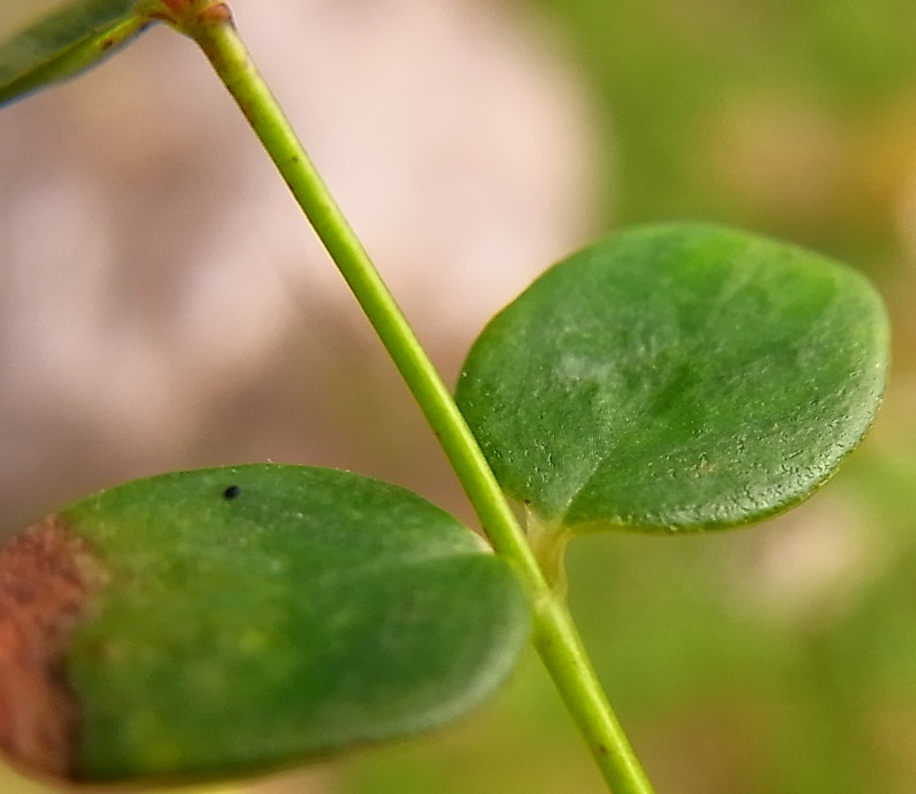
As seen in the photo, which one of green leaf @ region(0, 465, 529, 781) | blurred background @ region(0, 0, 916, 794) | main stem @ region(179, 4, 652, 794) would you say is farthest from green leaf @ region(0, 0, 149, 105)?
blurred background @ region(0, 0, 916, 794)

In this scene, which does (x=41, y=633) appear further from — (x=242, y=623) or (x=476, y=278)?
(x=476, y=278)

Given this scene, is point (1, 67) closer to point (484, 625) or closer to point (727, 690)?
point (484, 625)

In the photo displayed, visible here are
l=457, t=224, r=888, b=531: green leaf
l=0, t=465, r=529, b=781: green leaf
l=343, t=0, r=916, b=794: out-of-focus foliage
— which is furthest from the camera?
l=343, t=0, r=916, b=794: out-of-focus foliage

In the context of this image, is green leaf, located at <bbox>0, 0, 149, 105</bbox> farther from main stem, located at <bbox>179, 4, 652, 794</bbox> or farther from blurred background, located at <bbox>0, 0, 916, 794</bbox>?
blurred background, located at <bbox>0, 0, 916, 794</bbox>

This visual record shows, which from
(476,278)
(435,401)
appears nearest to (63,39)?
(435,401)

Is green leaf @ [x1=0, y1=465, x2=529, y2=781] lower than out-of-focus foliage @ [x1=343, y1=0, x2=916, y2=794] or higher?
higher

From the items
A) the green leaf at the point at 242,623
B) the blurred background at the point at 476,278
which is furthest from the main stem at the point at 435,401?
the blurred background at the point at 476,278
